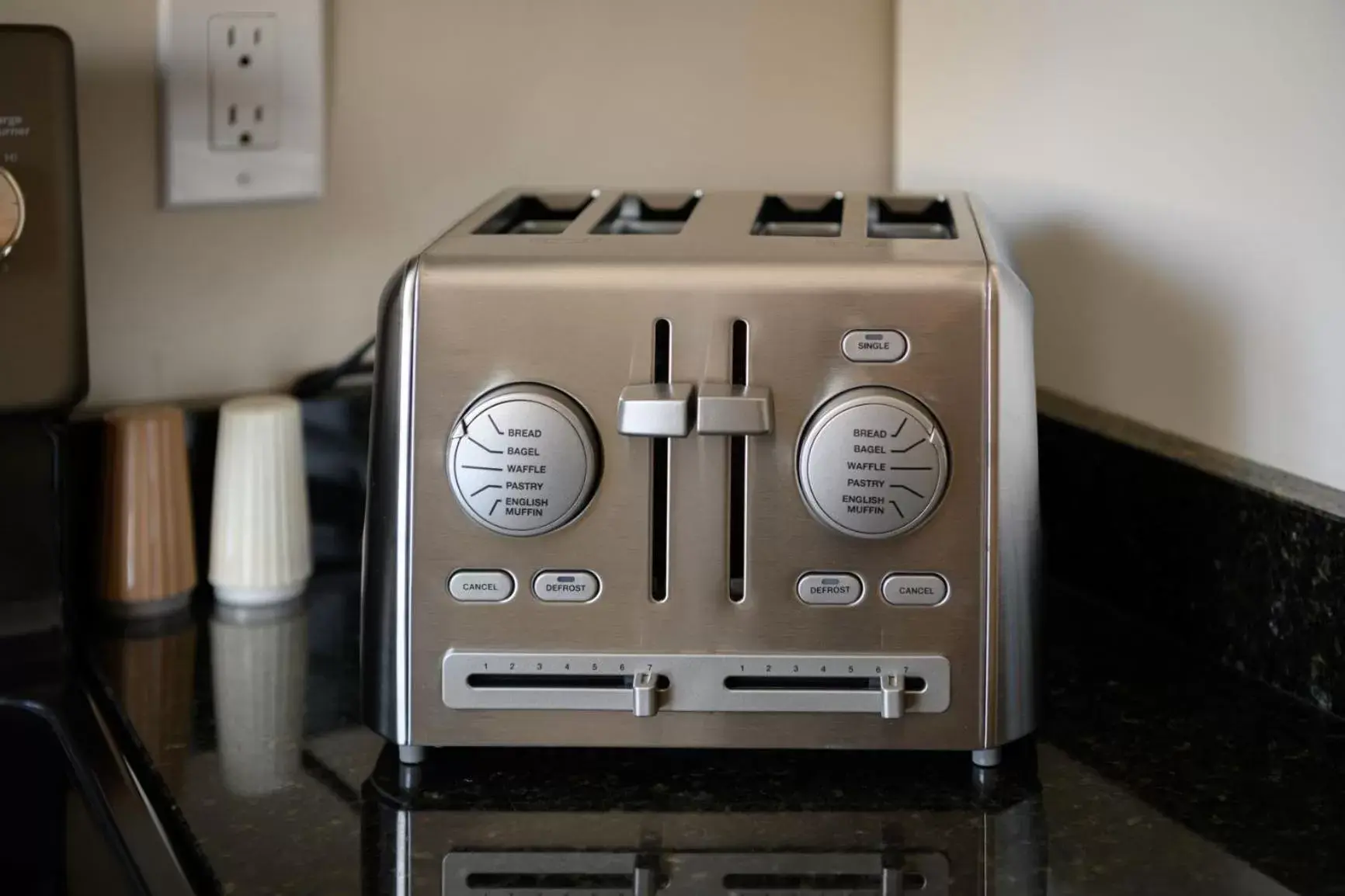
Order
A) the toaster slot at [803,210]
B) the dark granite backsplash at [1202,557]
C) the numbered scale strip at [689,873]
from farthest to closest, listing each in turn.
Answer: the toaster slot at [803,210] < the dark granite backsplash at [1202,557] < the numbered scale strip at [689,873]

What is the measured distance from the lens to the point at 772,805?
0.68 m

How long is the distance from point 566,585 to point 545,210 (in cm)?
27

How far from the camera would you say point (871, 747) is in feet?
2.23

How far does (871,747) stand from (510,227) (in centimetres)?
33

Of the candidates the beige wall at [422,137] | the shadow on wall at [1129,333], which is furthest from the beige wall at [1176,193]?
the beige wall at [422,137]

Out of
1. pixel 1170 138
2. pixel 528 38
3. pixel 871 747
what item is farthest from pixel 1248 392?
pixel 528 38

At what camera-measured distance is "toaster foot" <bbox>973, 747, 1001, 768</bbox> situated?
70 centimetres

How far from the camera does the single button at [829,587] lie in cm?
67

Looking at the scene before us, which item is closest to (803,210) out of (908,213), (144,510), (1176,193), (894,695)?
(908,213)

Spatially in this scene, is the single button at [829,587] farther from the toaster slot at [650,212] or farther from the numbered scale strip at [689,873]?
the toaster slot at [650,212]

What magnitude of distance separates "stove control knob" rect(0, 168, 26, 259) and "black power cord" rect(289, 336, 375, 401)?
0.22 meters

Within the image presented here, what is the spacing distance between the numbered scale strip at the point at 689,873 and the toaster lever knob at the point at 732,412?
173 mm

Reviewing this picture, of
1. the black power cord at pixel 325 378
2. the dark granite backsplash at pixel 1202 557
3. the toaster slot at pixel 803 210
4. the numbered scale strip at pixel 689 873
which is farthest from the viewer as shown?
the black power cord at pixel 325 378

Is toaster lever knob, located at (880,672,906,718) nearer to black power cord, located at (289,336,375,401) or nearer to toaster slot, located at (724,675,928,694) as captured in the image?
toaster slot, located at (724,675,928,694)
